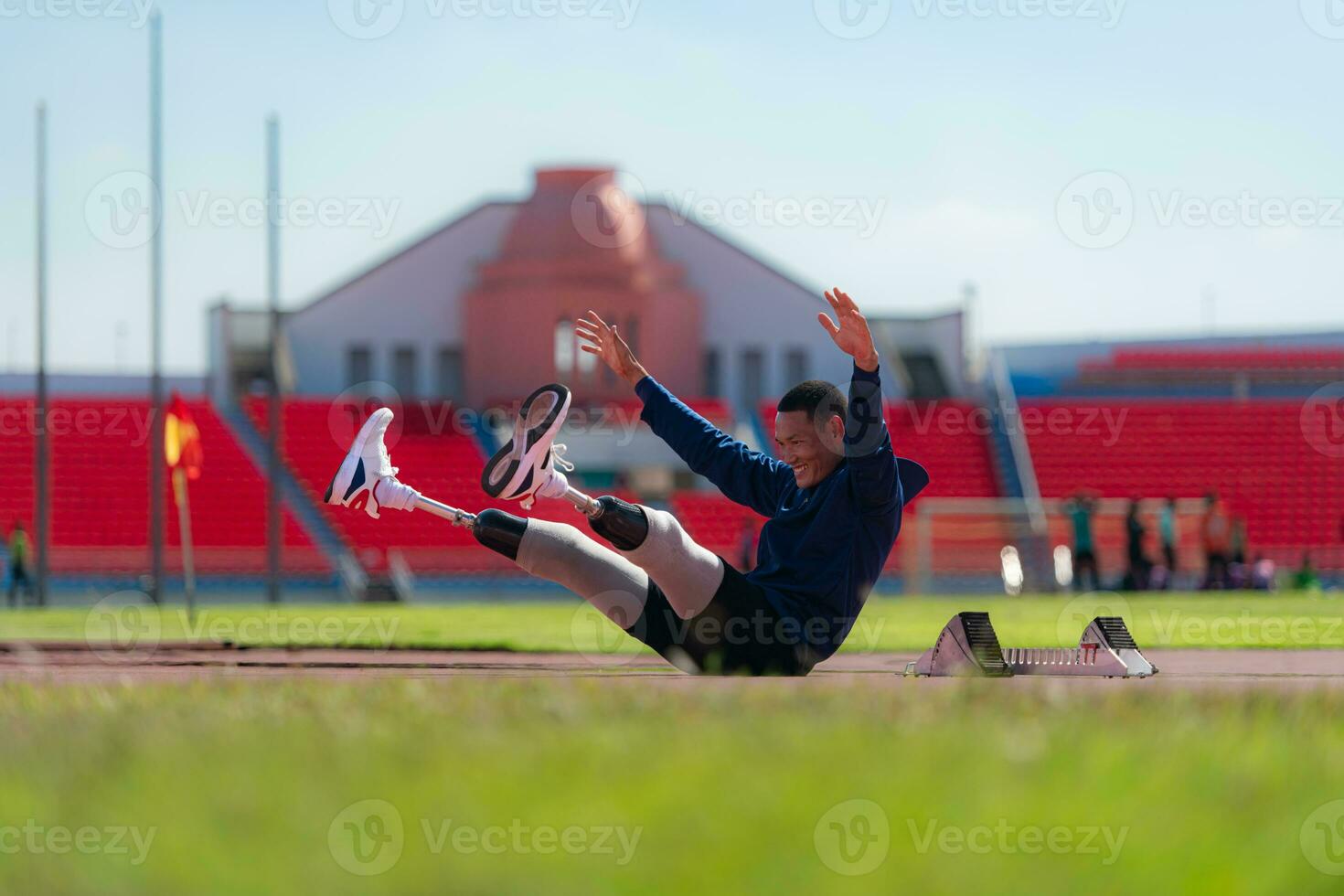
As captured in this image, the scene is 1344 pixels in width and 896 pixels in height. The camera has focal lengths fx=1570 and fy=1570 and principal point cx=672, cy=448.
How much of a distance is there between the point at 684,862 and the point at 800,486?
376cm

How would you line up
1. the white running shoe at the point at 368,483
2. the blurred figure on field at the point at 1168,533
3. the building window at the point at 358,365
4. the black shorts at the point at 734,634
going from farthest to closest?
the building window at the point at 358,365
the blurred figure on field at the point at 1168,533
the white running shoe at the point at 368,483
the black shorts at the point at 734,634

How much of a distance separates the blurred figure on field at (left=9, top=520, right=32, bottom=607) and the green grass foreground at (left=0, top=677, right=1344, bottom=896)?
24828mm

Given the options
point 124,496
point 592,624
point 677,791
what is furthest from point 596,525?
point 124,496

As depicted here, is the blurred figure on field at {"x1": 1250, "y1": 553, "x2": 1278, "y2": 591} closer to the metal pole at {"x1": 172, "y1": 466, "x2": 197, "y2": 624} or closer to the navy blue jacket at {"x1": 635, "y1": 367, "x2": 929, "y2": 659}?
the metal pole at {"x1": 172, "y1": 466, "x2": 197, "y2": 624}

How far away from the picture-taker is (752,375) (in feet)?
130

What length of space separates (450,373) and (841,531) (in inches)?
1316

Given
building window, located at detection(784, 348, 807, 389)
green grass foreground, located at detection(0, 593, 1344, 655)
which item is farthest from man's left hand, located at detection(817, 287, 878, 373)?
building window, located at detection(784, 348, 807, 389)

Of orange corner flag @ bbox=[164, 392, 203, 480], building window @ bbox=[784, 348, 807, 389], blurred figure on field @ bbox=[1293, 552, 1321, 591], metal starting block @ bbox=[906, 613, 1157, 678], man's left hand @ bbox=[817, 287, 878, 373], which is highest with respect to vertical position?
man's left hand @ bbox=[817, 287, 878, 373]

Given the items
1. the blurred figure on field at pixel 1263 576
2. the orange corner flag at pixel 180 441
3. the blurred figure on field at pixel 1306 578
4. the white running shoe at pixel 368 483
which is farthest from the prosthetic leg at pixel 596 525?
the blurred figure on field at pixel 1306 578

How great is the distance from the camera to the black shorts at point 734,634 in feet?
19.0

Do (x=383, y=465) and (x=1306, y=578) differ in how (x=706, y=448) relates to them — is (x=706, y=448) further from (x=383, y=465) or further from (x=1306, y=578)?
(x=1306, y=578)

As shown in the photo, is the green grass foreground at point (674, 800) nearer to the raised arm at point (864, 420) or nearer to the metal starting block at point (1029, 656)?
the raised arm at point (864, 420)

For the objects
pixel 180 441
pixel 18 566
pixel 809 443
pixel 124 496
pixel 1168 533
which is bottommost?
pixel 18 566

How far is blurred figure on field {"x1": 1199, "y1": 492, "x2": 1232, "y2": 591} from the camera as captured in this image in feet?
87.2
